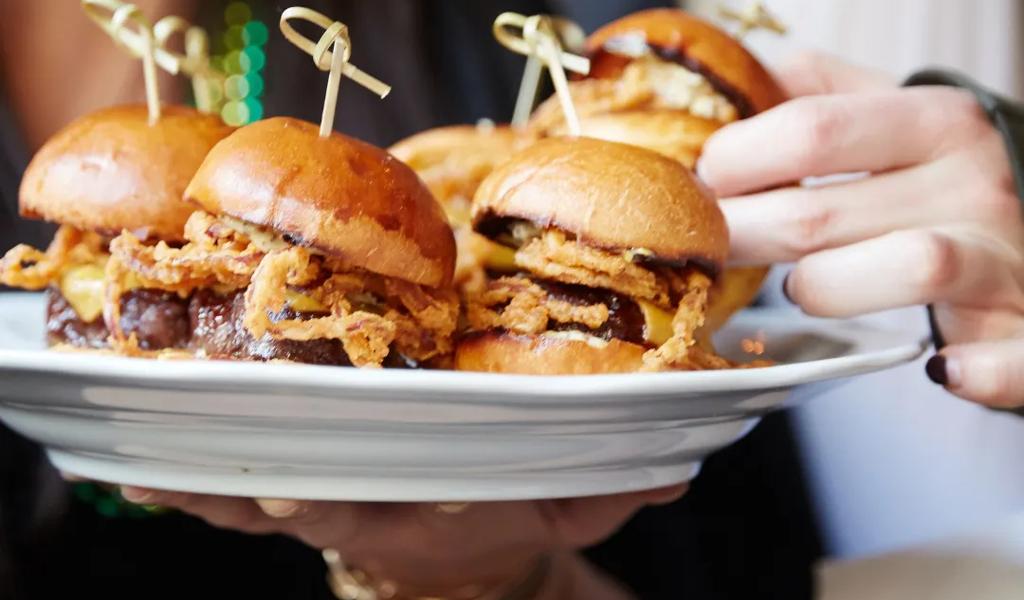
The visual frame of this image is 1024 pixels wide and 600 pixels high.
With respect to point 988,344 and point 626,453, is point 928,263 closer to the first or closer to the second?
point 988,344

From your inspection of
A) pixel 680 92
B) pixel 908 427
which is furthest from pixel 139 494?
pixel 908 427

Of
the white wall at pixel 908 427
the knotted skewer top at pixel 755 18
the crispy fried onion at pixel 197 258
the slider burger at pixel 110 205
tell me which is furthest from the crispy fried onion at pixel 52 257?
the white wall at pixel 908 427

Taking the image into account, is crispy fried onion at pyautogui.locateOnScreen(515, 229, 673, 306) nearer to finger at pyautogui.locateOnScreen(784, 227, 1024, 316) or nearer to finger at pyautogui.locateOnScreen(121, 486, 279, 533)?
finger at pyautogui.locateOnScreen(784, 227, 1024, 316)

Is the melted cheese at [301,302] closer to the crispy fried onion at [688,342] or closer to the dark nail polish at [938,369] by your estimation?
the crispy fried onion at [688,342]

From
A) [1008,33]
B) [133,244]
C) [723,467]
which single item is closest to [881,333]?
[723,467]

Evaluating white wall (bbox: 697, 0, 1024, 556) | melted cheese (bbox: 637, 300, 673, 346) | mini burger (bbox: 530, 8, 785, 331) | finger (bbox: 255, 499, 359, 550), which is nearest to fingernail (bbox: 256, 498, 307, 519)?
finger (bbox: 255, 499, 359, 550)
